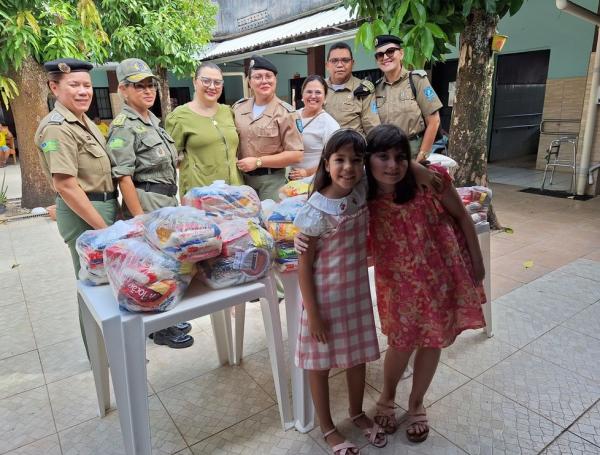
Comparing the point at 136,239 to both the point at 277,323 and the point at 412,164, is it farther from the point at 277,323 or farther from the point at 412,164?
the point at 412,164

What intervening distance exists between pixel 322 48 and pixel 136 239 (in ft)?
28.9

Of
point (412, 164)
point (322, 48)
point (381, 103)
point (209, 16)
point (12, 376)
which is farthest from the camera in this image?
point (322, 48)

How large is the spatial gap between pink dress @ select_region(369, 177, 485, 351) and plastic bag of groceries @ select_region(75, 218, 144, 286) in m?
A: 0.96

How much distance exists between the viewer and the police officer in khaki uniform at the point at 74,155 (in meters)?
1.98

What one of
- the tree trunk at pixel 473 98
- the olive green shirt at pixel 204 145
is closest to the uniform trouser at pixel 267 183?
the olive green shirt at pixel 204 145

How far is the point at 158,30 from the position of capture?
6812 mm

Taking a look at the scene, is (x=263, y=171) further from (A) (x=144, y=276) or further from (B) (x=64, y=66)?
(A) (x=144, y=276)

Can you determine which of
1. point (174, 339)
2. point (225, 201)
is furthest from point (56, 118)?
point (174, 339)

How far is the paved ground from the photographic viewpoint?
1.83 metres

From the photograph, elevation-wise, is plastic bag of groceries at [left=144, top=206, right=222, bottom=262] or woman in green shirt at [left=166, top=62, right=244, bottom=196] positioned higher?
woman in green shirt at [left=166, top=62, right=244, bottom=196]

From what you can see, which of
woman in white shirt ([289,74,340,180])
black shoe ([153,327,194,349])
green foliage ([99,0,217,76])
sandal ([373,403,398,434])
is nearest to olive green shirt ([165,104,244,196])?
woman in white shirt ([289,74,340,180])

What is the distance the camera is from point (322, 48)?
9.45m

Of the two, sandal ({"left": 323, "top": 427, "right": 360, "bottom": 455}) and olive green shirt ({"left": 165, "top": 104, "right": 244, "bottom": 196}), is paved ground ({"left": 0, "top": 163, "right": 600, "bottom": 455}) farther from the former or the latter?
olive green shirt ({"left": 165, "top": 104, "right": 244, "bottom": 196})

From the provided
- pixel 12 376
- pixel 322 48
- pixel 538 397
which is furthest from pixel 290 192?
pixel 322 48
